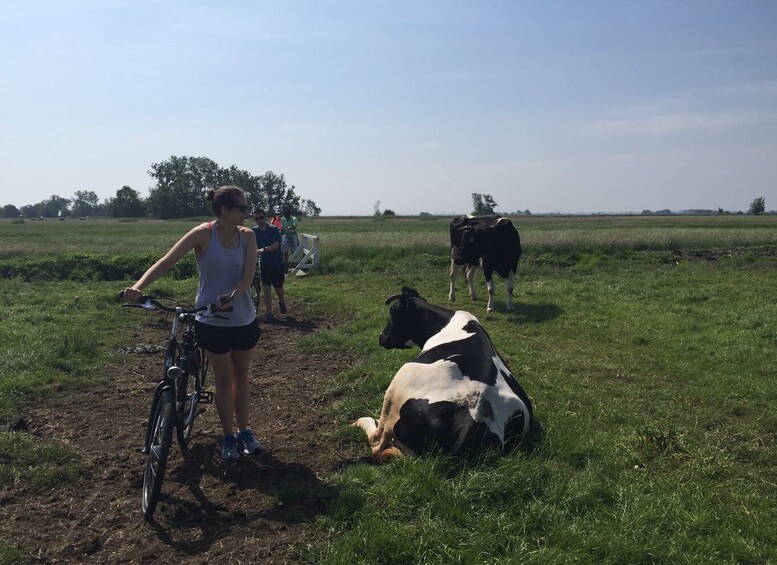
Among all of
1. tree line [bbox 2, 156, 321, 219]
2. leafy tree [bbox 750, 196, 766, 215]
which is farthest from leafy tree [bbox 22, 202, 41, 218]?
leafy tree [bbox 750, 196, 766, 215]

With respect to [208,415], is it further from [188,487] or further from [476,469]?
[476,469]

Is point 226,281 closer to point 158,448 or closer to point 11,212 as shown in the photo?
point 158,448

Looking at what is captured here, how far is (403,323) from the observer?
267 inches

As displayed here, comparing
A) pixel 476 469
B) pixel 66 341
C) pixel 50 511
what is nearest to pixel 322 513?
pixel 476 469

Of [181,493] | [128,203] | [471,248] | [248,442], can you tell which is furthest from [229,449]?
→ [128,203]

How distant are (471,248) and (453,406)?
338 inches

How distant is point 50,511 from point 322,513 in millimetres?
1880

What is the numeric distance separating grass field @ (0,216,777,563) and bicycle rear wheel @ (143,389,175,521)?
79 cm

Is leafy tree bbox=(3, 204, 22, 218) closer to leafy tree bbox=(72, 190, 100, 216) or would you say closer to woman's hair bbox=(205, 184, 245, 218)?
leafy tree bbox=(72, 190, 100, 216)

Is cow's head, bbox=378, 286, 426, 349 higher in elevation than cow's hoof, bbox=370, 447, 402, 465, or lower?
higher

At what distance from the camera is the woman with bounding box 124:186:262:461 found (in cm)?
450

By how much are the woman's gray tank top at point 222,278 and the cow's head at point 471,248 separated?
28.4 ft

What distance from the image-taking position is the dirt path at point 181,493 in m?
3.69

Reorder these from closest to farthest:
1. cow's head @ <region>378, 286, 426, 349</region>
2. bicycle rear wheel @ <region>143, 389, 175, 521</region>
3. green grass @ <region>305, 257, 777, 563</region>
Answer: green grass @ <region>305, 257, 777, 563</region> < bicycle rear wheel @ <region>143, 389, 175, 521</region> < cow's head @ <region>378, 286, 426, 349</region>
